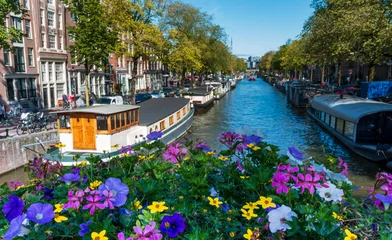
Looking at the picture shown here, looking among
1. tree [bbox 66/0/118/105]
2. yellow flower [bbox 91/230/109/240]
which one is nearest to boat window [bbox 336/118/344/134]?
tree [bbox 66/0/118/105]

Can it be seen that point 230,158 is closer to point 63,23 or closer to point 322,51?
point 322,51

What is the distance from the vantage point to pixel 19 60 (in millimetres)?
29781

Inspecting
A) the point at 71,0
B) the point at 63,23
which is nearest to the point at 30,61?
the point at 63,23

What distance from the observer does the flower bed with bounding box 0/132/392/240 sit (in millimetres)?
1870

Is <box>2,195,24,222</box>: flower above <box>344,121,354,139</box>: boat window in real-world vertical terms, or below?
above

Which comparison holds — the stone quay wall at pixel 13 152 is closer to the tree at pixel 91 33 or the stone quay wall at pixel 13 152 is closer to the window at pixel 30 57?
the tree at pixel 91 33

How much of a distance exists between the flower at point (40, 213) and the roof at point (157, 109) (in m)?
15.8

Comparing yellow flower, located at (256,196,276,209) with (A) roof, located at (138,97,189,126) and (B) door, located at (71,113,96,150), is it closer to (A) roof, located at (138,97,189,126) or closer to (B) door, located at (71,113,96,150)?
(B) door, located at (71,113,96,150)

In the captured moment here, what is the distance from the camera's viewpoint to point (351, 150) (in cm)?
1970

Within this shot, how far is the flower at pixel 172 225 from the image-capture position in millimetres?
1847

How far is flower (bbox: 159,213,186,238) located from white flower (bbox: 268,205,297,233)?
54 cm

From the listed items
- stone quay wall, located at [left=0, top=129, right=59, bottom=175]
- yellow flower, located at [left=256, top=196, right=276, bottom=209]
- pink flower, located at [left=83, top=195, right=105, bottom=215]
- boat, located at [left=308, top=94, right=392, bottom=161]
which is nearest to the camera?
pink flower, located at [left=83, top=195, right=105, bottom=215]

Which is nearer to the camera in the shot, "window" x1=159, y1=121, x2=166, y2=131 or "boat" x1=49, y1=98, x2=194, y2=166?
"boat" x1=49, y1=98, x2=194, y2=166

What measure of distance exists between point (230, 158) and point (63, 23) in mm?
38305
